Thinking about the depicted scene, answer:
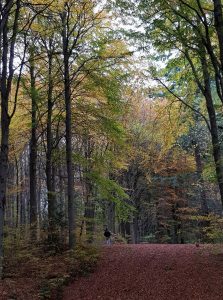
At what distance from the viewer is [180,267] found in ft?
31.3

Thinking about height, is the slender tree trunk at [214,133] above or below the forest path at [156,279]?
above

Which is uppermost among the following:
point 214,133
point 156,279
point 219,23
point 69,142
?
point 219,23

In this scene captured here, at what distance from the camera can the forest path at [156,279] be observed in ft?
24.1

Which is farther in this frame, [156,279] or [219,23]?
[156,279]

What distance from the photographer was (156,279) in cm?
851

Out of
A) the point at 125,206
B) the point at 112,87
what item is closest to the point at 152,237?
the point at 125,206

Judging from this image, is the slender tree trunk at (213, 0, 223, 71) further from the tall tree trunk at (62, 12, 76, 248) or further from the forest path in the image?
the tall tree trunk at (62, 12, 76, 248)

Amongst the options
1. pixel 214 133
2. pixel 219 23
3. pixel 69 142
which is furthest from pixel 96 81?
pixel 219 23

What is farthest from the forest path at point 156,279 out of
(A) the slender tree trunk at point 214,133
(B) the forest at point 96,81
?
(A) the slender tree trunk at point 214,133

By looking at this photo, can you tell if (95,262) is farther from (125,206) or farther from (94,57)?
(94,57)

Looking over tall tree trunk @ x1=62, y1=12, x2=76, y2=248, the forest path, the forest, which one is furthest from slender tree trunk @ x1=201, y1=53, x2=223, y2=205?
tall tree trunk @ x1=62, y1=12, x2=76, y2=248

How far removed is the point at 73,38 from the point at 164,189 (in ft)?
53.3

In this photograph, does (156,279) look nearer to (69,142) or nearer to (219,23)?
(69,142)

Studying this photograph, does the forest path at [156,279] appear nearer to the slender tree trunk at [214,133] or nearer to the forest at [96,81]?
the forest at [96,81]
